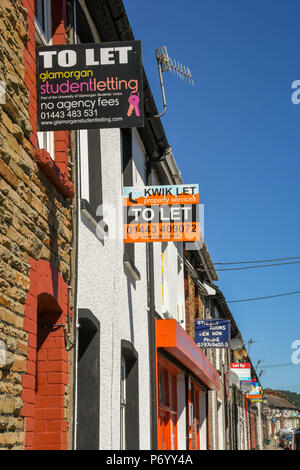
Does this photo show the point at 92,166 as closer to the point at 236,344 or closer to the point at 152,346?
the point at 152,346

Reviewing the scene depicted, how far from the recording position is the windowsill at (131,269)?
1045 centimetres

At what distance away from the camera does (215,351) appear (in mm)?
26312

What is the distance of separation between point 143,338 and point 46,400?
5.09 meters

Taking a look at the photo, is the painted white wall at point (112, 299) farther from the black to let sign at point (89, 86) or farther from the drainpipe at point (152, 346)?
the black to let sign at point (89, 86)

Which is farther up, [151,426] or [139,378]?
[139,378]

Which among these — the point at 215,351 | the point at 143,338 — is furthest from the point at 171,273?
the point at 215,351

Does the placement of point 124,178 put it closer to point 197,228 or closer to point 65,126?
point 197,228

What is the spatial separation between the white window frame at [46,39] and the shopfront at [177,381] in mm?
5807

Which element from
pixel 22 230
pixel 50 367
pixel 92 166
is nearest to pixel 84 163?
pixel 92 166

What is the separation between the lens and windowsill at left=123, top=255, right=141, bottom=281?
34.3ft

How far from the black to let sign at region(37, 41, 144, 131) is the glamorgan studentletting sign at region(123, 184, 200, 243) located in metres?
3.87

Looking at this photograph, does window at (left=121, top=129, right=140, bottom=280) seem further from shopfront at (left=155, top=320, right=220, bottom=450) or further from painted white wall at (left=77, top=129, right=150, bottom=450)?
shopfront at (left=155, top=320, right=220, bottom=450)

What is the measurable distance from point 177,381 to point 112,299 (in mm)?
7640

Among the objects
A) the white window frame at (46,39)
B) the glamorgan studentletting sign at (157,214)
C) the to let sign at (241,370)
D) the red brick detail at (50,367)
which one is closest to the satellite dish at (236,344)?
the to let sign at (241,370)
